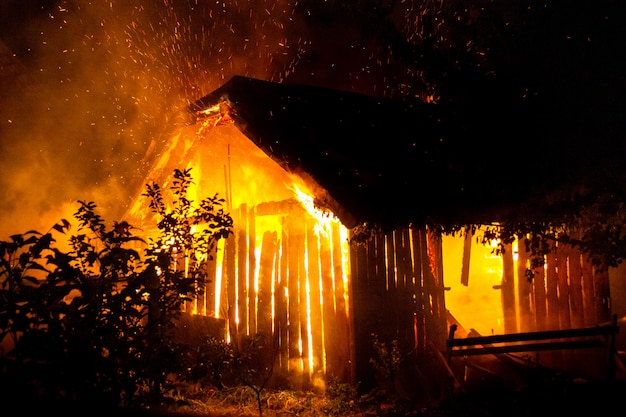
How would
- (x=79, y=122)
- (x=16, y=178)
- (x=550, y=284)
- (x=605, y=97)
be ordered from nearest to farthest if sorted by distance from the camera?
1. (x=605, y=97)
2. (x=550, y=284)
3. (x=16, y=178)
4. (x=79, y=122)

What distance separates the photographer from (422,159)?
758cm

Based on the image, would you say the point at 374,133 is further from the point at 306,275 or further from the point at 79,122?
the point at 79,122

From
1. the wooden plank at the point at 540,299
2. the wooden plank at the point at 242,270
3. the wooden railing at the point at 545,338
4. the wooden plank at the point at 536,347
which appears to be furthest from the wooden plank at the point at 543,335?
the wooden plank at the point at 242,270

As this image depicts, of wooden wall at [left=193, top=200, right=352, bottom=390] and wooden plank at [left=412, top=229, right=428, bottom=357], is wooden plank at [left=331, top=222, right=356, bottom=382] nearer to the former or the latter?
wooden wall at [left=193, top=200, right=352, bottom=390]

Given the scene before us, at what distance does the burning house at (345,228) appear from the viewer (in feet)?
23.0

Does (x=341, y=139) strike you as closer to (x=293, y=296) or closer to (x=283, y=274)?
(x=283, y=274)

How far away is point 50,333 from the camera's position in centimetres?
425

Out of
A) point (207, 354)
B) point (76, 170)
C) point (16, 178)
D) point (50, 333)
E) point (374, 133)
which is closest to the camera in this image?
point (50, 333)

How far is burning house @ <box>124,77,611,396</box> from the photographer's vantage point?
23.0 ft

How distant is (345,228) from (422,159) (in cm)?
162

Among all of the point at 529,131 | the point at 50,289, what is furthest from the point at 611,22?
the point at 50,289

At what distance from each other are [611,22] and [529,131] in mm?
1916

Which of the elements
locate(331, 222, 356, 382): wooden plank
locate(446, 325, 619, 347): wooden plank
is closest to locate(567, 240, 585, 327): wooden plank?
locate(446, 325, 619, 347): wooden plank

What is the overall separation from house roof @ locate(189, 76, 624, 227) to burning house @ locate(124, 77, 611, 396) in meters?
0.02
